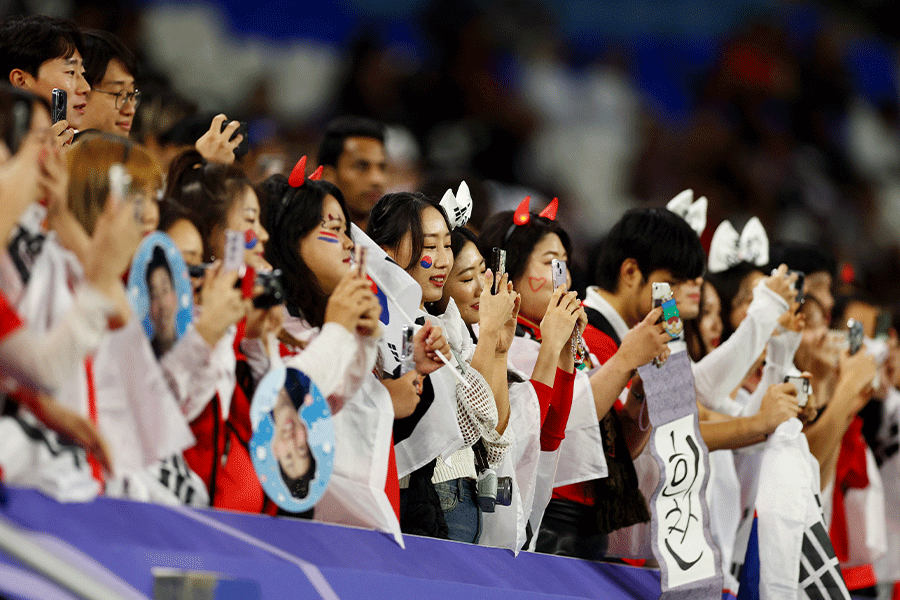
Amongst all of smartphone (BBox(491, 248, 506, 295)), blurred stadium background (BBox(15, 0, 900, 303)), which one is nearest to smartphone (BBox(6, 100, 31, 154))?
smartphone (BBox(491, 248, 506, 295))

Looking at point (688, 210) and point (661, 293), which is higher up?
point (688, 210)

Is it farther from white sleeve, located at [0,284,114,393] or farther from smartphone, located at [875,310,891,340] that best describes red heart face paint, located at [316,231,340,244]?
smartphone, located at [875,310,891,340]

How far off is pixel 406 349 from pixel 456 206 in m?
0.63

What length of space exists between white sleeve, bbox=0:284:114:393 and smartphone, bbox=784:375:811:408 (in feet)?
8.20

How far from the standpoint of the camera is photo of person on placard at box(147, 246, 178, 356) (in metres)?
2.30

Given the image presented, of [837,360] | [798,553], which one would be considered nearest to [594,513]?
[798,553]

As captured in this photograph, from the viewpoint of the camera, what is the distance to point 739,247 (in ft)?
15.7

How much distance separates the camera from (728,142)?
9.72 metres

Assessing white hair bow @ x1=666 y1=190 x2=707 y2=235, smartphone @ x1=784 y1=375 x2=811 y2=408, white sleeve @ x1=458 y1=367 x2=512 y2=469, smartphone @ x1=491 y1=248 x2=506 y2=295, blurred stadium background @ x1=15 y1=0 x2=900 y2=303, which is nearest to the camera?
white sleeve @ x1=458 y1=367 x2=512 y2=469

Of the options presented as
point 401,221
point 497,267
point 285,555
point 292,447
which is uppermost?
point 401,221

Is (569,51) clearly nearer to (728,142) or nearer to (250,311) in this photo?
(728,142)

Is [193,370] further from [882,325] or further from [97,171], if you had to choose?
[882,325]

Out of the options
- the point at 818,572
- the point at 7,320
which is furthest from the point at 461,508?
the point at 7,320

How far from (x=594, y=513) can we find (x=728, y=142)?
6.57 m
